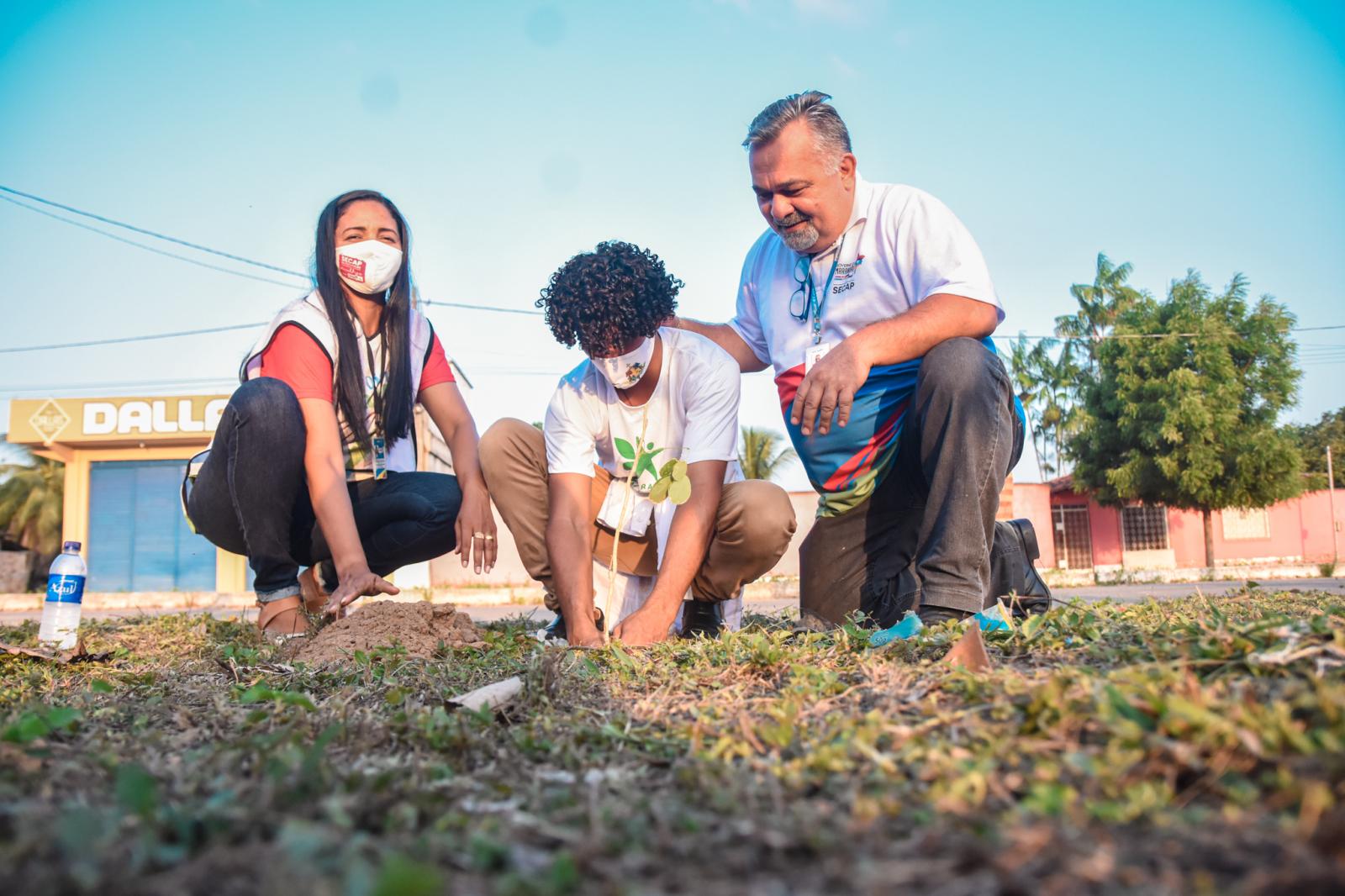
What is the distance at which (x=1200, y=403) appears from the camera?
2656 centimetres

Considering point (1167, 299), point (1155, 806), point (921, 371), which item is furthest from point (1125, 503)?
point (1155, 806)

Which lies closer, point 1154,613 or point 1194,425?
point 1154,613

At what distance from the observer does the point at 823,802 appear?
1.22 meters

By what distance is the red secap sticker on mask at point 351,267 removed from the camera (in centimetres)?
386

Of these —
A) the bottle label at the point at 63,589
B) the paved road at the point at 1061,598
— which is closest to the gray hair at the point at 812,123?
the paved road at the point at 1061,598

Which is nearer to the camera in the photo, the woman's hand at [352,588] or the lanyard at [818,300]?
the woman's hand at [352,588]

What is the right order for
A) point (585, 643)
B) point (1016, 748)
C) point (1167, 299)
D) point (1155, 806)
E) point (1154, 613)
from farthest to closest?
1. point (1167, 299)
2. point (585, 643)
3. point (1154, 613)
4. point (1016, 748)
5. point (1155, 806)

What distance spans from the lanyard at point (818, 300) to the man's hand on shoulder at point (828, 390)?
2.65ft

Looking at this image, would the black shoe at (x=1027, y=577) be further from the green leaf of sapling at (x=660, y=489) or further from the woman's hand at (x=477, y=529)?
the woman's hand at (x=477, y=529)

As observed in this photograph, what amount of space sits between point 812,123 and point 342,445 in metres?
2.30

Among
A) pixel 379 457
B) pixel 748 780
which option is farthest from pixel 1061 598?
pixel 748 780

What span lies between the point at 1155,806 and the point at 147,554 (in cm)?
2365

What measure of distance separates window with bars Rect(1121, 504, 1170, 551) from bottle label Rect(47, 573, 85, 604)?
33802 mm

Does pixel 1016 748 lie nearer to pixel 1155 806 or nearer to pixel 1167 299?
pixel 1155 806
